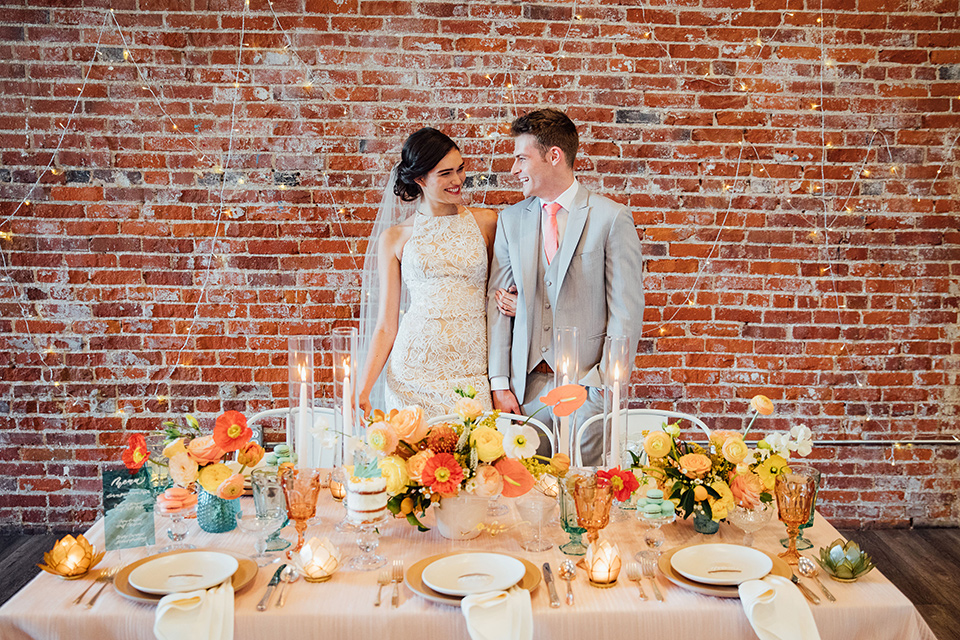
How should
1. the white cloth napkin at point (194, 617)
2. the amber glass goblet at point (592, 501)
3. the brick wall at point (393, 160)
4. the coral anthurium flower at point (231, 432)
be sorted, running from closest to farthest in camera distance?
1. the white cloth napkin at point (194, 617)
2. the amber glass goblet at point (592, 501)
3. the coral anthurium flower at point (231, 432)
4. the brick wall at point (393, 160)

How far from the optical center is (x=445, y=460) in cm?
148

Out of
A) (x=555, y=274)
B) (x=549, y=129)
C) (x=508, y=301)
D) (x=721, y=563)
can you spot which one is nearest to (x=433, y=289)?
(x=508, y=301)

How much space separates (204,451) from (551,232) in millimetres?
1519

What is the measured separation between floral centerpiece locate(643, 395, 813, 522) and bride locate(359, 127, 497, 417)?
1114 mm

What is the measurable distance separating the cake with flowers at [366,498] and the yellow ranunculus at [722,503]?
A: 71 centimetres

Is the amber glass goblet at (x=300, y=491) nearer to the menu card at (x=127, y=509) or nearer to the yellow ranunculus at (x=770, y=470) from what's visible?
the menu card at (x=127, y=509)

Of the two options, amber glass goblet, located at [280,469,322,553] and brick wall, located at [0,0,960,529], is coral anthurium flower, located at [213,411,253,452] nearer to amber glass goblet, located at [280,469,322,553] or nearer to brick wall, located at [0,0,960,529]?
amber glass goblet, located at [280,469,322,553]

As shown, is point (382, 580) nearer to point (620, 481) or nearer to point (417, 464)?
point (417, 464)

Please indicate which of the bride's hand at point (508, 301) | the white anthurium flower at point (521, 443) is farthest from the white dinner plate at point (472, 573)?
the bride's hand at point (508, 301)

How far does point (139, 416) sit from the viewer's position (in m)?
3.18

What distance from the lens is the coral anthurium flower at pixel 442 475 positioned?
57.5 inches

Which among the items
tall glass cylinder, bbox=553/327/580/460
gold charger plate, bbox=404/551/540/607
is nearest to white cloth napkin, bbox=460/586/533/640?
gold charger plate, bbox=404/551/540/607

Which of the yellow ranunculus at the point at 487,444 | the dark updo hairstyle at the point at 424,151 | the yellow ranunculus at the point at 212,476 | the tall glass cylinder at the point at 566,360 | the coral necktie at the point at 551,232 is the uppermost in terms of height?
the dark updo hairstyle at the point at 424,151

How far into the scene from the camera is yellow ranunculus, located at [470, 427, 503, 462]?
1482 mm
